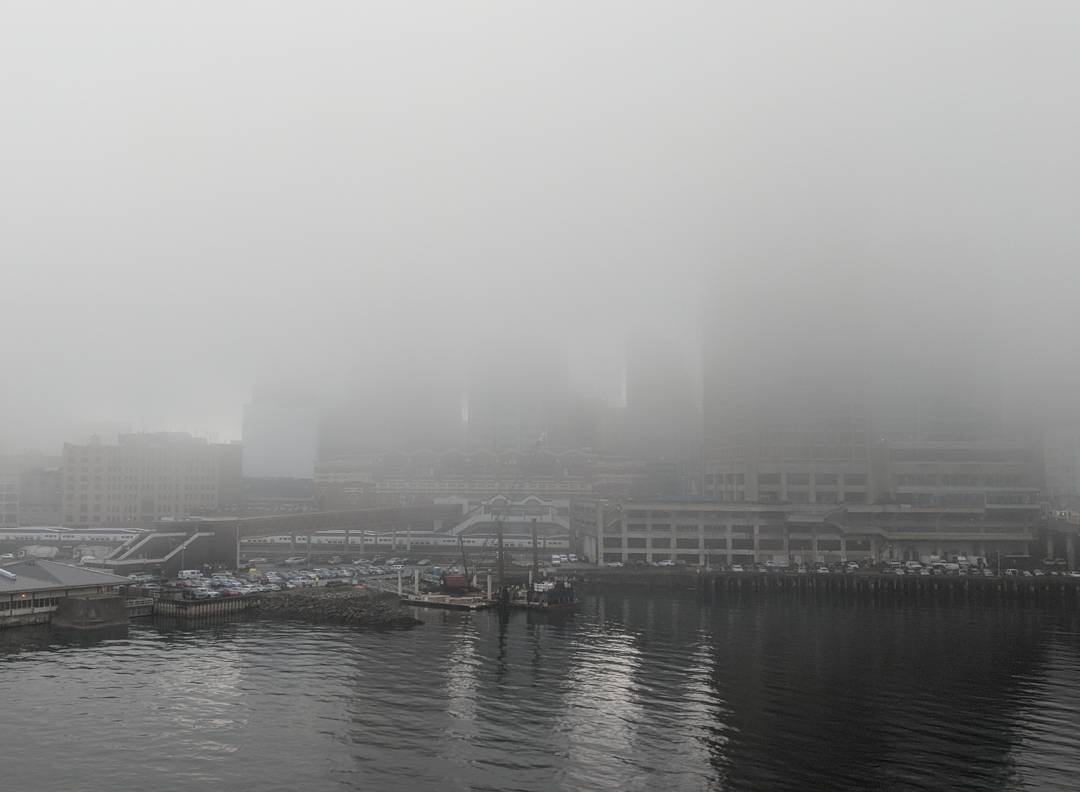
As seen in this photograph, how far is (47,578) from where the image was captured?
2399 inches

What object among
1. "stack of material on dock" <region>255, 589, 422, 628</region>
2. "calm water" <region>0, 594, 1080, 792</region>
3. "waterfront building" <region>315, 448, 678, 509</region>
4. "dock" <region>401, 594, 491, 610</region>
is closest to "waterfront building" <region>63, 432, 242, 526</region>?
"waterfront building" <region>315, 448, 678, 509</region>

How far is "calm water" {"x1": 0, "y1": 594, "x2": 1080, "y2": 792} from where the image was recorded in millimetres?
27703

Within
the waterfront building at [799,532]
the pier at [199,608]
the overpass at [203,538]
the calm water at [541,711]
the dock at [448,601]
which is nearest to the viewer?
the calm water at [541,711]

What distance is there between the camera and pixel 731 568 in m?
91.3

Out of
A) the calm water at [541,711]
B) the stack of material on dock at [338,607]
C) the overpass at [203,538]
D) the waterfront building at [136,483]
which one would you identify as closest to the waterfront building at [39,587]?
the calm water at [541,711]

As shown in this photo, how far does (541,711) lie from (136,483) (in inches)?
5128

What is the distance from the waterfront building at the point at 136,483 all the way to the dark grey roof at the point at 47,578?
72.8m

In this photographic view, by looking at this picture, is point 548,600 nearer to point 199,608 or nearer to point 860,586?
point 199,608

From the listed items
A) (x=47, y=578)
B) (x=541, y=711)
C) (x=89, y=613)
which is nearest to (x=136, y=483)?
(x=47, y=578)

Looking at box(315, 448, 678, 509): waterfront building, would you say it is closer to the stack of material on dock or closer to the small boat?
the small boat

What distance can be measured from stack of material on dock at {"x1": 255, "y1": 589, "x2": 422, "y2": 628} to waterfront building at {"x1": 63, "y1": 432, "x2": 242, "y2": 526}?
7577cm

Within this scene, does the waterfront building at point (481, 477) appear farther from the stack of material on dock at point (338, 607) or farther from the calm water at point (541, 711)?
the calm water at point (541, 711)

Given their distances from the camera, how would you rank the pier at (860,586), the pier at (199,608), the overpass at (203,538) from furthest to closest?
the overpass at (203,538) → the pier at (860,586) → the pier at (199,608)

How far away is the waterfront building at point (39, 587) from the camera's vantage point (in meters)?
57.2
